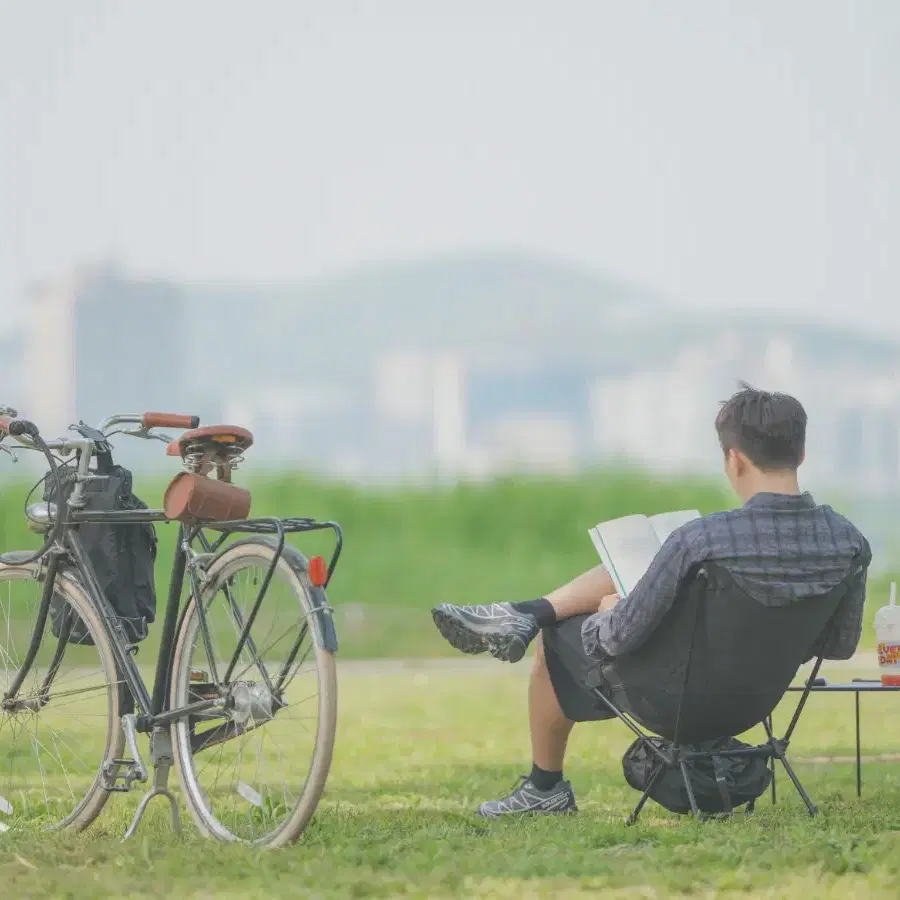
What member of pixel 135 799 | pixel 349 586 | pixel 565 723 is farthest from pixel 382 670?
pixel 565 723

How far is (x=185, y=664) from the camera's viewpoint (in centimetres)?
414

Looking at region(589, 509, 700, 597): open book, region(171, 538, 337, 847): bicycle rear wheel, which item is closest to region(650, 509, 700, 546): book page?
region(589, 509, 700, 597): open book

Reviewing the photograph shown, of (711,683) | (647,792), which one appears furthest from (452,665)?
(711,683)

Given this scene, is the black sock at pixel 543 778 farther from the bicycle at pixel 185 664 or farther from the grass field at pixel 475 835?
the bicycle at pixel 185 664

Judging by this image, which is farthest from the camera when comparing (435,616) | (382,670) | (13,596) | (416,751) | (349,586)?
(349,586)

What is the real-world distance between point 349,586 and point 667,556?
1089 centimetres

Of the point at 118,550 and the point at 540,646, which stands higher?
the point at 118,550

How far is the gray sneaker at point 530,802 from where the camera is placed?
4.47 meters

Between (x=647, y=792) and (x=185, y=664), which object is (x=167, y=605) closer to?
(x=185, y=664)

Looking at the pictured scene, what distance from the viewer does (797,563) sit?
393 centimetres

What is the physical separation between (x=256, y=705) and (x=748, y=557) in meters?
1.12

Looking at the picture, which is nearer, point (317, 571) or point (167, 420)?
point (317, 571)

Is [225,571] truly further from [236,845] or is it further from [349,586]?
[349,586]

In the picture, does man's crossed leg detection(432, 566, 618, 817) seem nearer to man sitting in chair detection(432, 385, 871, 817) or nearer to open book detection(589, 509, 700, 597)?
man sitting in chair detection(432, 385, 871, 817)
